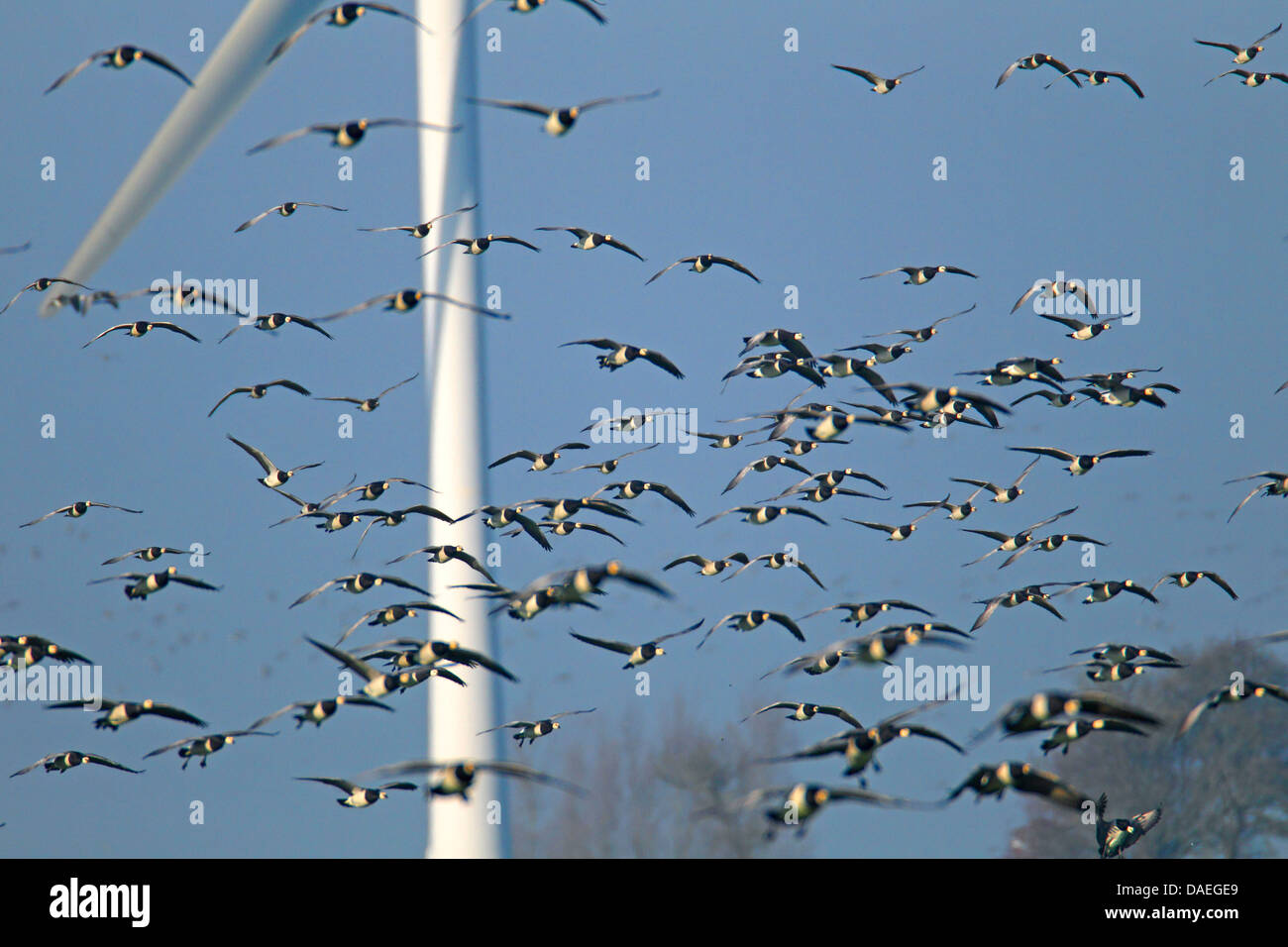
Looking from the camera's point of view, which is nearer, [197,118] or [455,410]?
[197,118]

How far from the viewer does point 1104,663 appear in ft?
71.5

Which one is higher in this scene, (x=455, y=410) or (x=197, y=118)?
(x=197, y=118)

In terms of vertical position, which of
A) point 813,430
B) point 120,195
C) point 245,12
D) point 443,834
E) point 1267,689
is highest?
point 245,12

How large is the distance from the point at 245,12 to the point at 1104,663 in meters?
19.6

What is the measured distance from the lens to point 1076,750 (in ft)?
258

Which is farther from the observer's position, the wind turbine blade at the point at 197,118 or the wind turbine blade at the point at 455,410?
the wind turbine blade at the point at 455,410

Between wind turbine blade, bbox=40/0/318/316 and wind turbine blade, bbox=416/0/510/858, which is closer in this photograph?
wind turbine blade, bbox=40/0/318/316
